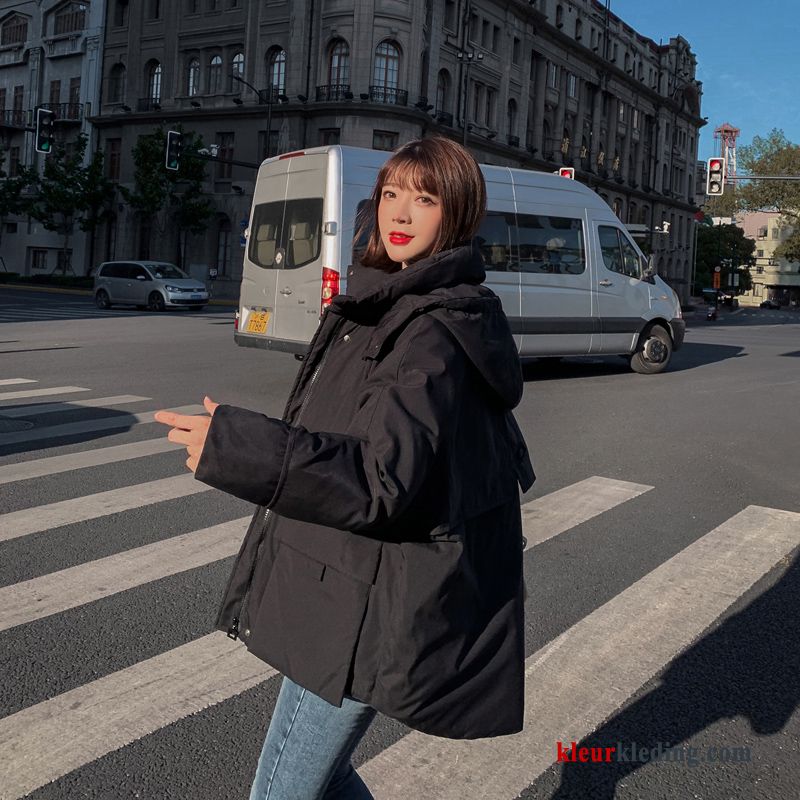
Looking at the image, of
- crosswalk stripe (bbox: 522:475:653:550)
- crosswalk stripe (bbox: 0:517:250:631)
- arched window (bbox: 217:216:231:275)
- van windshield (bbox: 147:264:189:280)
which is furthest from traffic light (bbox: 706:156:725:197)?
crosswalk stripe (bbox: 0:517:250:631)

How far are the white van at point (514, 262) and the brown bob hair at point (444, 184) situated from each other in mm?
9044

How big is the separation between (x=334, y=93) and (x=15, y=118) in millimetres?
22522

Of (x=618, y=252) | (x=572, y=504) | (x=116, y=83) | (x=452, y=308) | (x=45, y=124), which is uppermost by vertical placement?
(x=116, y=83)

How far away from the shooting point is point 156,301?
3069 centimetres

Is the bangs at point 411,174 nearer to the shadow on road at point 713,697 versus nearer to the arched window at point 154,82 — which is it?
the shadow on road at point 713,697

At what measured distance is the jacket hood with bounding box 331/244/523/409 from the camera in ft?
5.88

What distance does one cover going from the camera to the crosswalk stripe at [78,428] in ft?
26.2

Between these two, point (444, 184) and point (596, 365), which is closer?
point (444, 184)

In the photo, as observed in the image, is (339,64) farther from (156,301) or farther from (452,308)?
(452,308)

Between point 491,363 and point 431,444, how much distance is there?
0.22 meters

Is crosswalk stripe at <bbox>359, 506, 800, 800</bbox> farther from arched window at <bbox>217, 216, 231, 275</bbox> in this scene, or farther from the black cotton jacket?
arched window at <bbox>217, 216, 231, 275</bbox>

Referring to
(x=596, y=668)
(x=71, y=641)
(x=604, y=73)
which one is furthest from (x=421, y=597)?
(x=604, y=73)

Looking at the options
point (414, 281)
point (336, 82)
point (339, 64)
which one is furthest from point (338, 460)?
point (339, 64)

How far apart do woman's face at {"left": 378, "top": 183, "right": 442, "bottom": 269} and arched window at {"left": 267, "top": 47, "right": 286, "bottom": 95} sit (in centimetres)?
4626
